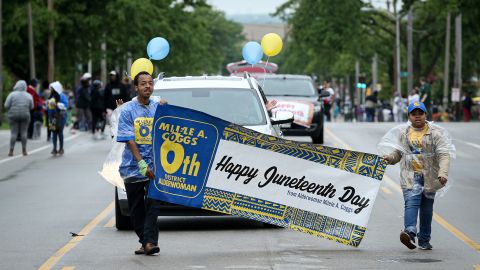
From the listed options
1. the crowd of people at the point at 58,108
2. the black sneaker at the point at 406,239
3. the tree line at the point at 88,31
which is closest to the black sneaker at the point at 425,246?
the black sneaker at the point at 406,239

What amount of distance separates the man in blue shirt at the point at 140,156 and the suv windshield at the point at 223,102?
3.38 meters

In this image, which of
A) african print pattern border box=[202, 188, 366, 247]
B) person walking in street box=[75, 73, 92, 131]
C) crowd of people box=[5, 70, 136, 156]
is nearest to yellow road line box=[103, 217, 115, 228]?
african print pattern border box=[202, 188, 366, 247]

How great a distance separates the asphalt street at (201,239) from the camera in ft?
36.6

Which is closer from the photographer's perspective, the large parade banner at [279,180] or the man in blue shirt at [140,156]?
the man in blue shirt at [140,156]

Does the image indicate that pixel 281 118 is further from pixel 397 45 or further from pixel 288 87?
pixel 397 45

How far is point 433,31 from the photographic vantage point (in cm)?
7838

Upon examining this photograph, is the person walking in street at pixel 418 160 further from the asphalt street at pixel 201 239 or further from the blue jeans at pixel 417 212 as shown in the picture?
the asphalt street at pixel 201 239

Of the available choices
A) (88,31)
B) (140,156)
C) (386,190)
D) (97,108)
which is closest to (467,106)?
(88,31)

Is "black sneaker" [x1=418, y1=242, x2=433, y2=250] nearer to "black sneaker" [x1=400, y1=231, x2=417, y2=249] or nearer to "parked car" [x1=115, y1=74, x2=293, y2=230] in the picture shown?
"black sneaker" [x1=400, y1=231, x2=417, y2=249]

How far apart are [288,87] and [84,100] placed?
9.93m

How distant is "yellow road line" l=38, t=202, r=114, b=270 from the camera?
11203mm

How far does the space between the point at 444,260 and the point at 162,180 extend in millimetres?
2622

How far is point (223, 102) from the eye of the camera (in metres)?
15.1

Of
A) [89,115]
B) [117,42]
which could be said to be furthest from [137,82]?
[117,42]
